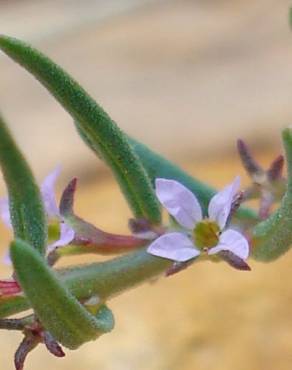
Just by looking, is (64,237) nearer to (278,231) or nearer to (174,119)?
(278,231)

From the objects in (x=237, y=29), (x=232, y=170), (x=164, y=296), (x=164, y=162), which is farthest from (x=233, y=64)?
(x=164, y=162)

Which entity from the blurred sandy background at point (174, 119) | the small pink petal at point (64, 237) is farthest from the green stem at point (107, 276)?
the blurred sandy background at point (174, 119)

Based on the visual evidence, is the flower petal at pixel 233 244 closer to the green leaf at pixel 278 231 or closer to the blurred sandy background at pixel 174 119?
the green leaf at pixel 278 231

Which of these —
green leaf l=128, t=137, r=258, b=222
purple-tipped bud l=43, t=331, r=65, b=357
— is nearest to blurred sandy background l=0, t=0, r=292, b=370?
green leaf l=128, t=137, r=258, b=222

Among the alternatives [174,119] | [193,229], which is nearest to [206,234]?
[193,229]

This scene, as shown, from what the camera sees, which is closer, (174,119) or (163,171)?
(163,171)
